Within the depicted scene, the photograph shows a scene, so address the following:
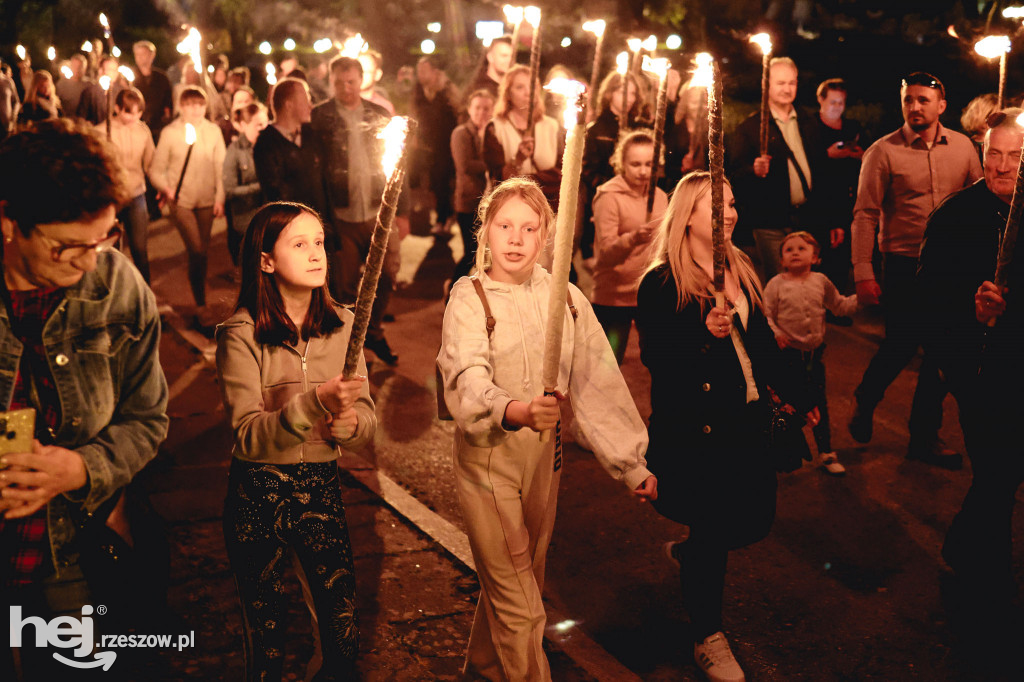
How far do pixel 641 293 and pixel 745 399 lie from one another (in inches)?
24.3

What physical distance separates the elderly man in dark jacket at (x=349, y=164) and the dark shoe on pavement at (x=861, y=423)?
3.85 m

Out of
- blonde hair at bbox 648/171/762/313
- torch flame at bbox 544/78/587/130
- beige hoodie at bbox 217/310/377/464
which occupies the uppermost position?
torch flame at bbox 544/78/587/130

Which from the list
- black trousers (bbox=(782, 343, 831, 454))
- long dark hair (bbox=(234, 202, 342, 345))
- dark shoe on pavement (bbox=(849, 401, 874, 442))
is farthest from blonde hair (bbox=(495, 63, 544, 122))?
long dark hair (bbox=(234, 202, 342, 345))

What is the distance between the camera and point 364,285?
112 inches

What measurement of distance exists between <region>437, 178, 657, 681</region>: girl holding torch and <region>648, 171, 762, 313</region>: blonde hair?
1.64 ft

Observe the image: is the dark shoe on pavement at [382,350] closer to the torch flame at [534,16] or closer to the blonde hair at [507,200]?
the torch flame at [534,16]

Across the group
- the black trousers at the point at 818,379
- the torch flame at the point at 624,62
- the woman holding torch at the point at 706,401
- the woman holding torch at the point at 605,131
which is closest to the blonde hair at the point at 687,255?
the woman holding torch at the point at 706,401

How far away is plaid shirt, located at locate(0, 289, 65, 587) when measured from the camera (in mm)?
2688

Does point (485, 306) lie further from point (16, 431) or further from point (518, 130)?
point (518, 130)

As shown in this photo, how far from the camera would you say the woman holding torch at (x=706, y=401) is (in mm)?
4137

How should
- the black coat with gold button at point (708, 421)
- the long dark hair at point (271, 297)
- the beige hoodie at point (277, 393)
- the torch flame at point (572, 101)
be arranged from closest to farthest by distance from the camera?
the torch flame at point (572, 101)
the beige hoodie at point (277, 393)
the long dark hair at point (271, 297)
the black coat with gold button at point (708, 421)

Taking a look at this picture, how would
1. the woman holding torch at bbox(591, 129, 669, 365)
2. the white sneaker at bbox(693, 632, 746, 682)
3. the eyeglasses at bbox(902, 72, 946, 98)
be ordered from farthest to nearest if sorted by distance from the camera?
1. the eyeglasses at bbox(902, 72, 946, 98)
2. the woman holding torch at bbox(591, 129, 669, 365)
3. the white sneaker at bbox(693, 632, 746, 682)

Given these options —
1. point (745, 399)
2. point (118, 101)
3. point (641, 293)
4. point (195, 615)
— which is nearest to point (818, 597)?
point (745, 399)

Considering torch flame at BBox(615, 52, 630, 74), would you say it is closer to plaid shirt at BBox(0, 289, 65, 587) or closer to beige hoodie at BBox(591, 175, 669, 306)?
beige hoodie at BBox(591, 175, 669, 306)
